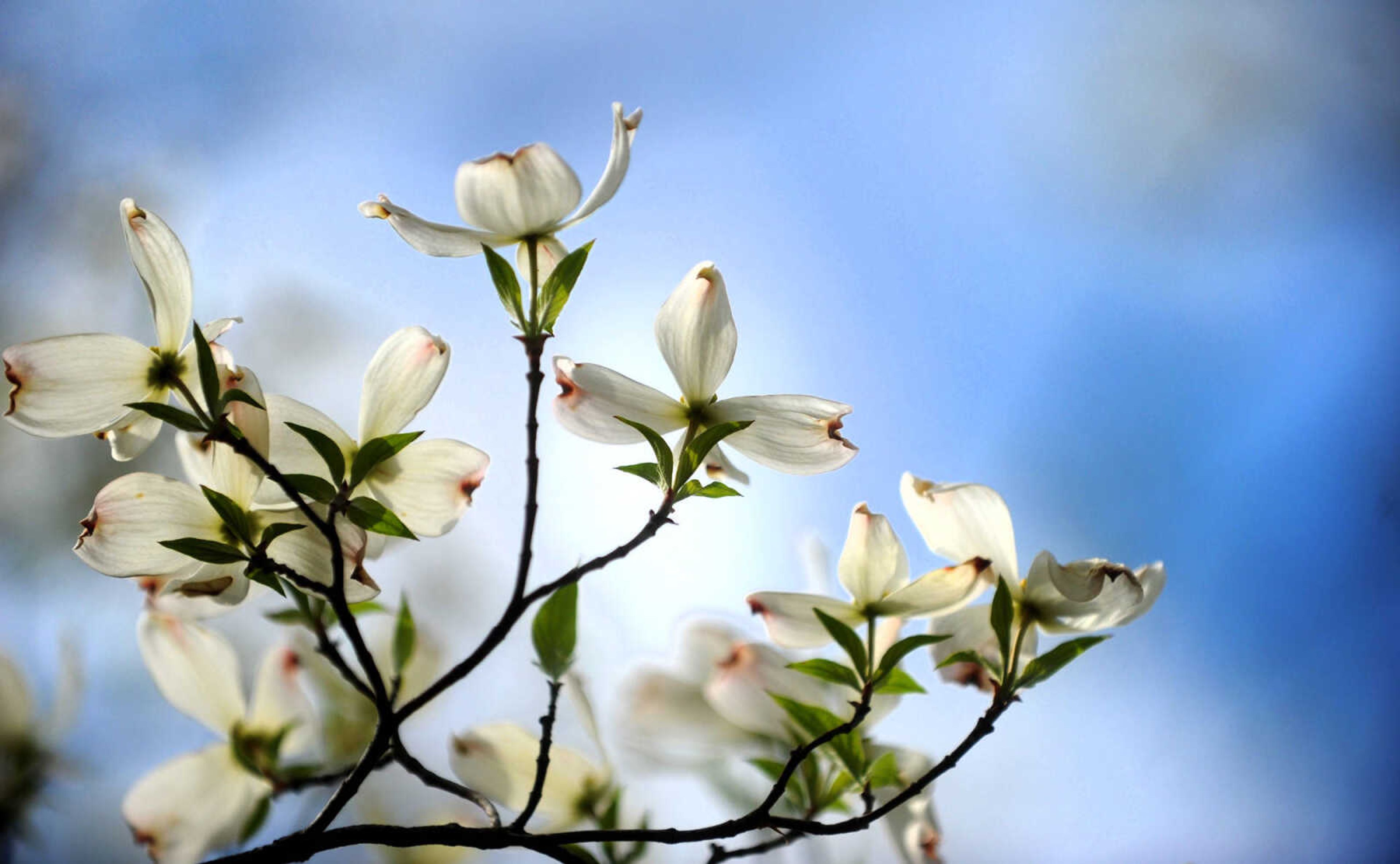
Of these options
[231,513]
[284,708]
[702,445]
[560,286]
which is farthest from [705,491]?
[284,708]

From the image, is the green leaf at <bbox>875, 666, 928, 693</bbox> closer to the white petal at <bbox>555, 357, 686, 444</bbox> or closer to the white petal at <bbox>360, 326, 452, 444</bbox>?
the white petal at <bbox>555, 357, 686, 444</bbox>

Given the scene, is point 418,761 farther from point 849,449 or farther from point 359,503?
point 849,449

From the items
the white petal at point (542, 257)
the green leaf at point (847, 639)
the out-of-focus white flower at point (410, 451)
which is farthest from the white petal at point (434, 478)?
the green leaf at point (847, 639)

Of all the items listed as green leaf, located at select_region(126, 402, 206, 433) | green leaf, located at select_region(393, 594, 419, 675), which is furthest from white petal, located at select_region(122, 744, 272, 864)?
green leaf, located at select_region(126, 402, 206, 433)

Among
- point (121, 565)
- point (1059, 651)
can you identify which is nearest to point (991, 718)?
point (1059, 651)

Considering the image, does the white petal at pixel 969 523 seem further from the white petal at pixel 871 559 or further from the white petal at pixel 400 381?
the white petal at pixel 400 381
